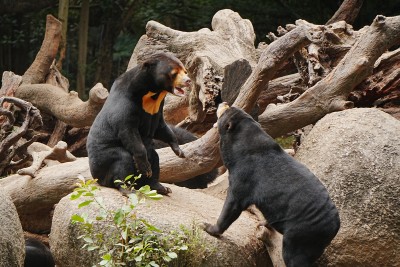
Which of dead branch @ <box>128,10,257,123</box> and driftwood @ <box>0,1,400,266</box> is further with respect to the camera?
dead branch @ <box>128,10,257,123</box>

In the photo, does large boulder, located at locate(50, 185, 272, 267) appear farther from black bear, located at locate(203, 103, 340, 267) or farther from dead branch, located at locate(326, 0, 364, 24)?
dead branch, located at locate(326, 0, 364, 24)

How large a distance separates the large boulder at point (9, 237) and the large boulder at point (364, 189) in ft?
8.28

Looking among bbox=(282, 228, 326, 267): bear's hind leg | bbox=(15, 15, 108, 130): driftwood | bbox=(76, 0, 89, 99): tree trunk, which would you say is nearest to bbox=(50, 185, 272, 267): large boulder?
bbox=(282, 228, 326, 267): bear's hind leg

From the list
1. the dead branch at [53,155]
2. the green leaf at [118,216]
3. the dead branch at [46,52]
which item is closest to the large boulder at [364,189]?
the green leaf at [118,216]

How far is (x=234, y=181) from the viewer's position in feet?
19.6

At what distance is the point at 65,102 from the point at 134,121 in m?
4.17

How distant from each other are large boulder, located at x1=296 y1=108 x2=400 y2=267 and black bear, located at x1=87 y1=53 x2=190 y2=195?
144cm

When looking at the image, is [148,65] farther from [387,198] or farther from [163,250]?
[387,198]

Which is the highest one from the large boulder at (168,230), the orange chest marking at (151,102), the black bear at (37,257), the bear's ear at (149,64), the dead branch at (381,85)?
the bear's ear at (149,64)

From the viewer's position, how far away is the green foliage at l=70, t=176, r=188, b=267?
562cm

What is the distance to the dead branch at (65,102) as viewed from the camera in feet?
31.5

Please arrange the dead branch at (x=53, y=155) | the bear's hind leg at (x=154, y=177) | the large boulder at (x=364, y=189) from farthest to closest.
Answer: the dead branch at (x=53, y=155), the bear's hind leg at (x=154, y=177), the large boulder at (x=364, y=189)

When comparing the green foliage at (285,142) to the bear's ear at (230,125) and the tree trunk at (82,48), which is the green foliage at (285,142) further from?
the bear's ear at (230,125)

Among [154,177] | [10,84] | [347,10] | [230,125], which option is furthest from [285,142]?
[230,125]
